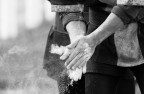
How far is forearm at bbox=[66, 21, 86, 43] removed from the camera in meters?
1.61

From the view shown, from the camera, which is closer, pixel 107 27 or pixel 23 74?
pixel 107 27

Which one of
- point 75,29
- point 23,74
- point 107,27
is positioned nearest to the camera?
point 107,27

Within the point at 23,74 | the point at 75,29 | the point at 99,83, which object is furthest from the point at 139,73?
the point at 23,74

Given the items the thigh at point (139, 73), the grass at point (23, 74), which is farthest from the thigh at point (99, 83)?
the grass at point (23, 74)

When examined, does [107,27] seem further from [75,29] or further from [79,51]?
[75,29]

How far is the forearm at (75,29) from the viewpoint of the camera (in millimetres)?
1612

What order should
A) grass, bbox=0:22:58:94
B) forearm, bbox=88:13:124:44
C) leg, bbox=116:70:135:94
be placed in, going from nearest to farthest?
1. forearm, bbox=88:13:124:44
2. leg, bbox=116:70:135:94
3. grass, bbox=0:22:58:94

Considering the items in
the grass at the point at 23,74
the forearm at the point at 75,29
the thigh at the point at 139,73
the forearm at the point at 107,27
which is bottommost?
the grass at the point at 23,74

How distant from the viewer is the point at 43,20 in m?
4.71

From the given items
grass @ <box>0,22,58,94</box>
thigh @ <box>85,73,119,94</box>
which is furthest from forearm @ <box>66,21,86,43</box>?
grass @ <box>0,22,58,94</box>

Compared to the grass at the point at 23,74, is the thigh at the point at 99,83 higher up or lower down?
higher up

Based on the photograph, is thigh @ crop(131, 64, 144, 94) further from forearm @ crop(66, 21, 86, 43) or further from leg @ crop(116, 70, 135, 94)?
forearm @ crop(66, 21, 86, 43)

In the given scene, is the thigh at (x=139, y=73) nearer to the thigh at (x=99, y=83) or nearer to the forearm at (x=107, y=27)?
the thigh at (x=99, y=83)

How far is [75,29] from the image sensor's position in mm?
1629
